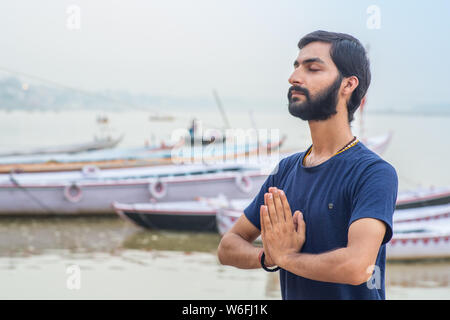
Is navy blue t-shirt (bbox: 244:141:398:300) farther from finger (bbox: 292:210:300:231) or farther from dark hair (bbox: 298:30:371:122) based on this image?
dark hair (bbox: 298:30:371:122)

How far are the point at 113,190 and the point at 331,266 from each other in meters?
12.3

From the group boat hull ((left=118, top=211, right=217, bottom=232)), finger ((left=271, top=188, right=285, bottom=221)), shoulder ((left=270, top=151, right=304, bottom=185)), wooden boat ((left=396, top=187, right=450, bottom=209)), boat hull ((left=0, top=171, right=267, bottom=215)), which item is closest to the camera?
finger ((left=271, top=188, right=285, bottom=221))

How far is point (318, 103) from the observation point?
157cm

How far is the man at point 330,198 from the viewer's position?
1.41m

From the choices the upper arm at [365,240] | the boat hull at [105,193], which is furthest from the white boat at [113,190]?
the upper arm at [365,240]

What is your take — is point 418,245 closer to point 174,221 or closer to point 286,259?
point 174,221

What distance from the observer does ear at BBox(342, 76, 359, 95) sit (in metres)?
1.58

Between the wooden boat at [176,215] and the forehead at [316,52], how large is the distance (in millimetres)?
9672

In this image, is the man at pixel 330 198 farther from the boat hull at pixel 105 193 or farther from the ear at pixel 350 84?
the boat hull at pixel 105 193

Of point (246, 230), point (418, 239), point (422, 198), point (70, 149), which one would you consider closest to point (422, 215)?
point (418, 239)

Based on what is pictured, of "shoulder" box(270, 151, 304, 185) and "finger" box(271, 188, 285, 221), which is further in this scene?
"shoulder" box(270, 151, 304, 185)

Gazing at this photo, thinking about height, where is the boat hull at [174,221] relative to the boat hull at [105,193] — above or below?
below

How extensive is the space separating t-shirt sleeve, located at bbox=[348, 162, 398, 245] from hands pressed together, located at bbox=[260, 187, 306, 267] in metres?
0.15

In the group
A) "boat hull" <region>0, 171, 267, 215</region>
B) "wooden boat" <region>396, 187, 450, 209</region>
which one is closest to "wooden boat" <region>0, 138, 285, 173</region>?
"boat hull" <region>0, 171, 267, 215</region>
